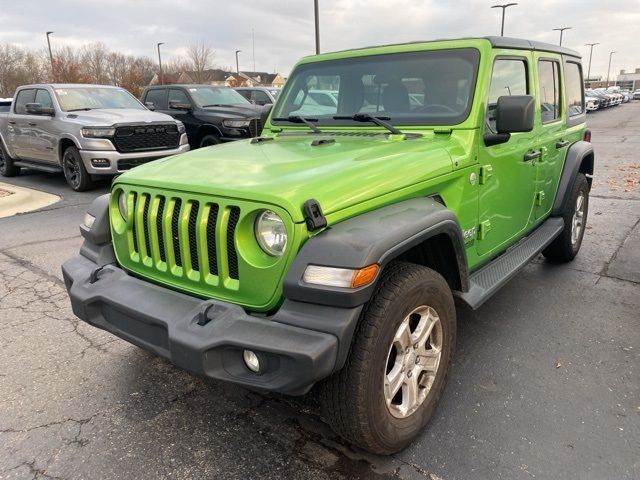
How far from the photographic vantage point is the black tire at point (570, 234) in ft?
14.7

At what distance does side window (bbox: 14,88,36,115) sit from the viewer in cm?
985

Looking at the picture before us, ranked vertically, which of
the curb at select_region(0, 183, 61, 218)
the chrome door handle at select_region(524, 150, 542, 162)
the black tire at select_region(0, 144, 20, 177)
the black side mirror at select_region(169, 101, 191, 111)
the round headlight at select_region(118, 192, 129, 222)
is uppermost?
the black side mirror at select_region(169, 101, 191, 111)

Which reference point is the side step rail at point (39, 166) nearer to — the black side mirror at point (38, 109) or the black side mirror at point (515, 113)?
the black side mirror at point (38, 109)

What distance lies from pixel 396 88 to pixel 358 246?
1.70 meters

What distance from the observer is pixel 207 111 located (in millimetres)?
10484

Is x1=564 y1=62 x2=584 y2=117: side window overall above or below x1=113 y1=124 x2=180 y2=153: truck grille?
above

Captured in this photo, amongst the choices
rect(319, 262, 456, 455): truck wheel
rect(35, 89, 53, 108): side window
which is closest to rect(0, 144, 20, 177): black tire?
rect(35, 89, 53, 108): side window

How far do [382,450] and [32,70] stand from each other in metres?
56.8

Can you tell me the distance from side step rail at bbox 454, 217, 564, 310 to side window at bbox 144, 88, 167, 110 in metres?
9.49

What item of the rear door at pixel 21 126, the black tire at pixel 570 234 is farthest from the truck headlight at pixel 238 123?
the black tire at pixel 570 234

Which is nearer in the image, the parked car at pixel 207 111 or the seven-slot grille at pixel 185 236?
the seven-slot grille at pixel 185 236

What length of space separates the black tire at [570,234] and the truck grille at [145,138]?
6783 millimetres

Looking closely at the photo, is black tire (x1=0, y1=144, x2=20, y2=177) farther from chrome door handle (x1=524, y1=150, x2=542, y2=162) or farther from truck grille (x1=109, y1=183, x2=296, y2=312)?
chrome door handle (x1=524, y1=150, x2=542, y2=162)

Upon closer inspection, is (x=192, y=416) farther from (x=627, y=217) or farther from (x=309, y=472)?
(x=627, y=217)
